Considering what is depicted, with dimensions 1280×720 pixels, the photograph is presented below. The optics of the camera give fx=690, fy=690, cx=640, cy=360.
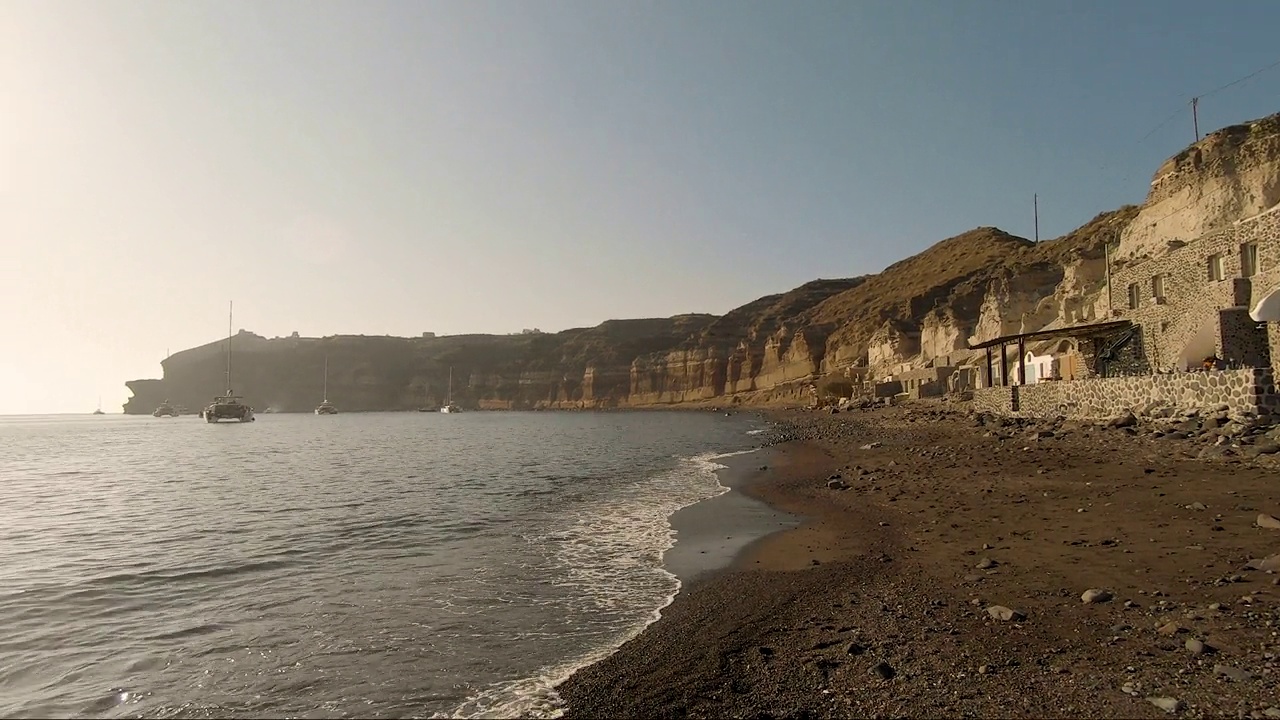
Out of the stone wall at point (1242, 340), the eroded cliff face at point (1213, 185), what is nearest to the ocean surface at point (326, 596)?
the stone wall at point (1242, 340)

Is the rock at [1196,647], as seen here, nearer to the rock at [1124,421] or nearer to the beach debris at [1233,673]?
the beach debris at [1233,673]

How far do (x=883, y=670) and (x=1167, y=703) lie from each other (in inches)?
66.0

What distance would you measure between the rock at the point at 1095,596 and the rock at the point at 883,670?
7.99 feet

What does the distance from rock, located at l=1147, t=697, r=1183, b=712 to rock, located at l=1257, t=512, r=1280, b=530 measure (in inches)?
222

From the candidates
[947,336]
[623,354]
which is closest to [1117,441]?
[947,336]

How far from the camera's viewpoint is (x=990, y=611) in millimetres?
6203

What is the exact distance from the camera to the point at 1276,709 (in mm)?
3918

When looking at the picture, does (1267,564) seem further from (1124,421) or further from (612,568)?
(1124,421)

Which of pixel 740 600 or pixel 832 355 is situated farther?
pixel 832 355

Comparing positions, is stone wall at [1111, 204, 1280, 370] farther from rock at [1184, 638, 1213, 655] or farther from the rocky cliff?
rock at [1184, 638, 1213, 655]

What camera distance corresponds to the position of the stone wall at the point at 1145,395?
1500 centimetres

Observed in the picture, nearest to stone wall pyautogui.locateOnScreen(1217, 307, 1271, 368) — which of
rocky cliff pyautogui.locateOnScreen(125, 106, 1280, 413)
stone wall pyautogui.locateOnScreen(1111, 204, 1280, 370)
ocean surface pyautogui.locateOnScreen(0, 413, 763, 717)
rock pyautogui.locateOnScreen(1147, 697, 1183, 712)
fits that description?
stone wall pyautogui.locateOnScreen(1111, 204, 1280, 370)

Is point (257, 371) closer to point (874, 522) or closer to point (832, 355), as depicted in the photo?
point (832, 355)

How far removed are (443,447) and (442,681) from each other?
39151 mm
